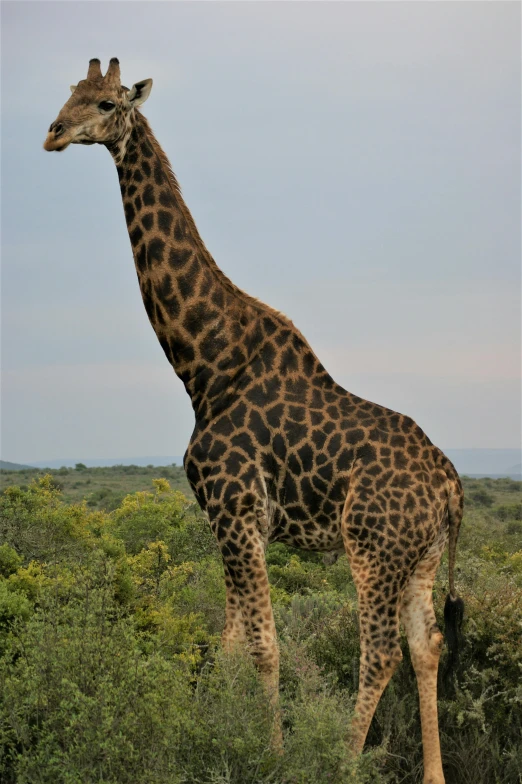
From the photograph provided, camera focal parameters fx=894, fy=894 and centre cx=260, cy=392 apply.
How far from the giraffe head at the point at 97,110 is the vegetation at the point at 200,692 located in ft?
10.1

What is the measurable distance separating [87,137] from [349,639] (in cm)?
499

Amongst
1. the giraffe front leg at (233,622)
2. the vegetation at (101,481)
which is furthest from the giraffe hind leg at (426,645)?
the vegetation at (101,481)

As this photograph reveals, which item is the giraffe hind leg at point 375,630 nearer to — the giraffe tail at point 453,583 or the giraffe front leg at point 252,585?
the giraffe front leg at point 252,585

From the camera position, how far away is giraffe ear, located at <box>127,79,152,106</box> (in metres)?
6.73

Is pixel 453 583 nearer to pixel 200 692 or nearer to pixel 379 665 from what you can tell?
pixel 379 665

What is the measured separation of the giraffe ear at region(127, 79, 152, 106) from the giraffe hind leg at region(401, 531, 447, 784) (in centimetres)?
405

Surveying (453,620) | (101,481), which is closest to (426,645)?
(453,620)

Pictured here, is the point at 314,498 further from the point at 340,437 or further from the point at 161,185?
the point at 161,185

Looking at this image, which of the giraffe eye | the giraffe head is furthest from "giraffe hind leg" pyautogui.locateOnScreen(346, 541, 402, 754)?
the giraffe eye

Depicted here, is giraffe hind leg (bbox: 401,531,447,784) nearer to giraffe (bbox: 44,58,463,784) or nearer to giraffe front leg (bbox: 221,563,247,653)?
giraffe (bbox: 44,58,463,784)

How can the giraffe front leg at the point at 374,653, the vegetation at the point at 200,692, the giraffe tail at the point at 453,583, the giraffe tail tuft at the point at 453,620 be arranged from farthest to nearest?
the giraffe tail tuft at the point at 453,620
the giraffe tail at the point at 453,583
the giraffe front leg at the point at 374,653
the vegetation at the point at 200,692

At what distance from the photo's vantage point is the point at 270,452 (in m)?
6.59

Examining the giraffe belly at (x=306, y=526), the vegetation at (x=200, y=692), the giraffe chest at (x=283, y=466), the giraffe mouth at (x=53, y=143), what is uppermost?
the giraffe mouth at (x=53, y=143)

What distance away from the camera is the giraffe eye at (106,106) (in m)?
6.57
